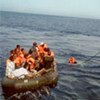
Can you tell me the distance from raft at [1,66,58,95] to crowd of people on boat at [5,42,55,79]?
1.16ft

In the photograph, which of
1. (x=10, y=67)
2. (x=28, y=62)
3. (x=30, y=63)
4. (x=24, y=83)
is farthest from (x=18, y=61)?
(x=24, y=83)

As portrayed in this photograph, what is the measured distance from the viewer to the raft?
17.1 m

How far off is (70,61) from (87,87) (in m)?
8.19

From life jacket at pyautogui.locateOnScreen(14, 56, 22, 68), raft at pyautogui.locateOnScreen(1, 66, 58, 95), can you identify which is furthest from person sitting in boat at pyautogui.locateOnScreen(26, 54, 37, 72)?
raft at pyautogui.locateOnScreen(1, 66, 58, 95)

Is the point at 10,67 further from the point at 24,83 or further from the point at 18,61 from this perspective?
the point at 24,83

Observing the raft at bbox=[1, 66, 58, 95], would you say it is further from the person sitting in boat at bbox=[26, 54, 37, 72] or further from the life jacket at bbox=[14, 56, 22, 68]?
the life jacket at bbox=[14, 56, 22, 68]

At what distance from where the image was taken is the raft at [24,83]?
17.1m

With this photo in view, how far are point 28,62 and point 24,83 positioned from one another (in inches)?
81.0

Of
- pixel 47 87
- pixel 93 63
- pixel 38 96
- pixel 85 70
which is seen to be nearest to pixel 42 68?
pixel 47 87

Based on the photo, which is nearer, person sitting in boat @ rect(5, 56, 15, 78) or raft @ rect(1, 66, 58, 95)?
raft @ rect(1, 66, 58, 95)

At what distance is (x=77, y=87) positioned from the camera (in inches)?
814

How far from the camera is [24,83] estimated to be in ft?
56.9

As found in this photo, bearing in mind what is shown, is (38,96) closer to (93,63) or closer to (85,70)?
(85,70)

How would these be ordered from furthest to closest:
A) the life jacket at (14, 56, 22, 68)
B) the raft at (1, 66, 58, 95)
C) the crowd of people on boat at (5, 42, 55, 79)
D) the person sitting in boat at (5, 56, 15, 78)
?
1. the life jacket at (14, 56, 22, 68)
2. the crowd of people on boat at (5, 42, 55, 79)
3. the person sitting in boat at (5, 56, 15, 78)
4. the raft at (1, 66, 58, 95)
